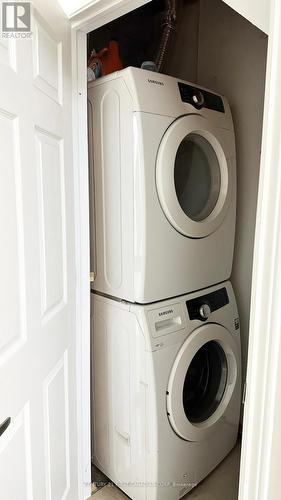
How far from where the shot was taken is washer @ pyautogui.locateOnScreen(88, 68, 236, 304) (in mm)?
1224

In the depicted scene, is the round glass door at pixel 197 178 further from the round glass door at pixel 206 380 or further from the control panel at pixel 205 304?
the round glass door at pixel 206 380

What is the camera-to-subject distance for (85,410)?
1.45 meters

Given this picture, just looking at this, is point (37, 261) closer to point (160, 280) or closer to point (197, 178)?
point (160, 280)

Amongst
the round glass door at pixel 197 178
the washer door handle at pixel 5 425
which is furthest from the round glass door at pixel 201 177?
the washer door handle at pixel 5 425

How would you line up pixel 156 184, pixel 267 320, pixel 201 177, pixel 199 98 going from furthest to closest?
pixel 201 177 → pixel 199 98 → pixel 156 184 → pixel 267 320

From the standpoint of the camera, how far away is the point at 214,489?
5.24ft

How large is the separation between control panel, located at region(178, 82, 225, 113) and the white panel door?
0.47m

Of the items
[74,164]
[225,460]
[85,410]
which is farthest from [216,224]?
[225,460]

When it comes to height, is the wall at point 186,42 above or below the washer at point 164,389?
above

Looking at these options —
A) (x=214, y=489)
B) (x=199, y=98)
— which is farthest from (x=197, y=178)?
(x=214, y=489)

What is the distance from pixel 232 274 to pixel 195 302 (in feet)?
1.70

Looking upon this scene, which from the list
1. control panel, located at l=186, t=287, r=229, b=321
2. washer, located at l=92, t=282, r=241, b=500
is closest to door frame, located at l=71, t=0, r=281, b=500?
washer, located at l=92, t=282, r=241, b=500

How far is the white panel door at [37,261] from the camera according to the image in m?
0.83

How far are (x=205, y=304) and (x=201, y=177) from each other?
1.94 ft
